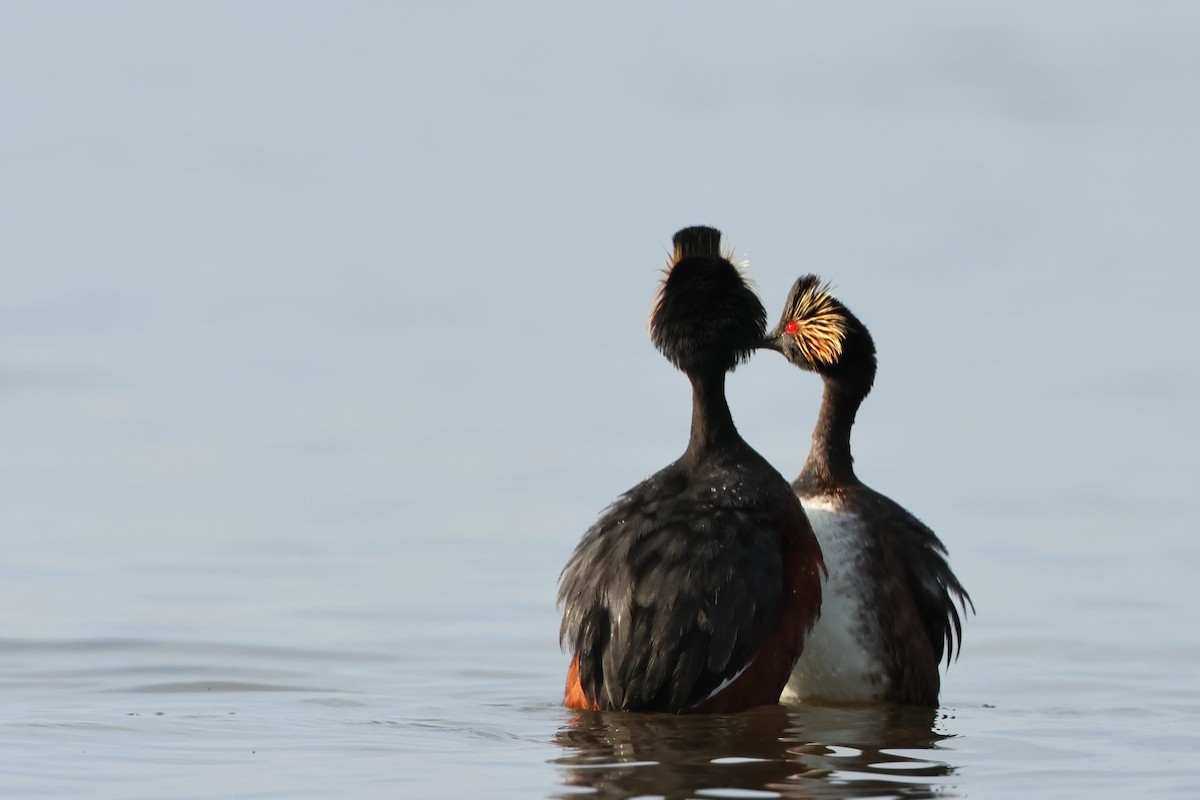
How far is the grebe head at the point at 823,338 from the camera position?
40.2ft

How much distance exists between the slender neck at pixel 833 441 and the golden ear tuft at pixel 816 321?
177 millimetres

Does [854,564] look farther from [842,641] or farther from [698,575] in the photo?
[698,575]

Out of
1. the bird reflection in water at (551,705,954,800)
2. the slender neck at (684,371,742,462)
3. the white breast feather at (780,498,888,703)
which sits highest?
the slender neck at (684,371,742,462)

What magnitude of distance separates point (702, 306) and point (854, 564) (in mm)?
1409

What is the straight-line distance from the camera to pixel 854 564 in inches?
457

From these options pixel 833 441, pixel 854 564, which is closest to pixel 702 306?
pixel 833 441

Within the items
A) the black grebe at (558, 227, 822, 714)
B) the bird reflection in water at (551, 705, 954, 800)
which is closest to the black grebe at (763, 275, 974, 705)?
the bird reflection in water at (551, 705, 954, 800)

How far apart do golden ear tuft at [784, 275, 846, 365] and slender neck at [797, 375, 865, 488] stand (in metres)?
0.18

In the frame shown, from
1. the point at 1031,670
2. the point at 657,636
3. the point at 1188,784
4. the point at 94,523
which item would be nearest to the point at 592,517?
the point at 94,523

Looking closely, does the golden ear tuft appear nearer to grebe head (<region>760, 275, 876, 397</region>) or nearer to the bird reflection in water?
grebe head (<region>760, 275, 876, 397</region>)

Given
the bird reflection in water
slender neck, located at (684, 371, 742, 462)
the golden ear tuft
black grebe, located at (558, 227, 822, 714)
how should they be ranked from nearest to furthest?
the bird reflection in water → black grebe, located at (558, 227, 822, 714) → slender neck, located at (684, 371, 742, 462) → the golden ear tuft

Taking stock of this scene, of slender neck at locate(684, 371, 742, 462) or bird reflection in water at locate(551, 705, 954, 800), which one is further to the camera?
slender neck at locate(684, 371, 742, 462)

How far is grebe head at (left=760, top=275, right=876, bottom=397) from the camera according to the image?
483 inches

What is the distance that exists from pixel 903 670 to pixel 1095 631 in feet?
14.3
